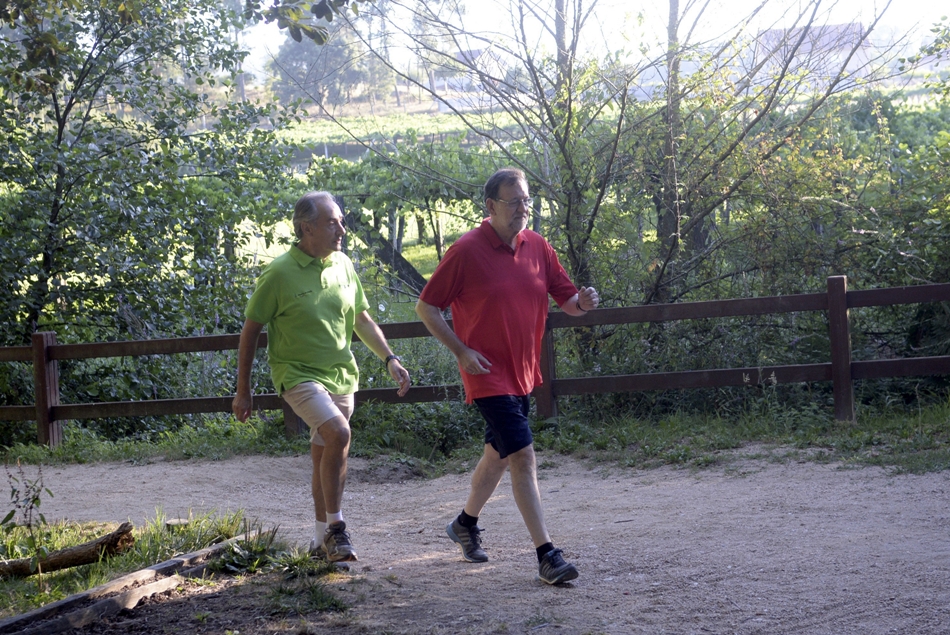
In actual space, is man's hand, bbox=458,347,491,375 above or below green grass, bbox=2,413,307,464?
above

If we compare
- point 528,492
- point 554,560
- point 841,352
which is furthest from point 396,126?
point 554,560

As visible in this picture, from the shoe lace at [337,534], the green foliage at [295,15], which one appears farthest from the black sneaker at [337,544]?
the green foliage at [295,15]

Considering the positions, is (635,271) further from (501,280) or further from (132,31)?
(132,31)

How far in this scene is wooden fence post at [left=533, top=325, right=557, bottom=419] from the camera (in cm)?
833

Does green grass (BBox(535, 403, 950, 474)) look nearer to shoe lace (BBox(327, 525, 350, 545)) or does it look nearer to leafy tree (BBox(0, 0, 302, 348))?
shoe lace (BBox(327, 525, 350, 545))

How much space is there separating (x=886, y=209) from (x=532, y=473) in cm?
636

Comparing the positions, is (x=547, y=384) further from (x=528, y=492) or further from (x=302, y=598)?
(x=302, y=598)

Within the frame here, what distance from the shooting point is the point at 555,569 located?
170 inches

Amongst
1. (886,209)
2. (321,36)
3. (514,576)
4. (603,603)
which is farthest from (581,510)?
(886,209)

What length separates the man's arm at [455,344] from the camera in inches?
170

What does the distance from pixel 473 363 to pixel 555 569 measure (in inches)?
41.6

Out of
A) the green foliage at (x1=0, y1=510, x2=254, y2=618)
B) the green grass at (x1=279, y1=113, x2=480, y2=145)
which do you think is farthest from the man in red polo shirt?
the green grass at (x1=279, y1=113, x2=480, y2=145)

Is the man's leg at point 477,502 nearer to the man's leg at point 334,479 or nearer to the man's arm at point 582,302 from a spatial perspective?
the man's leg at point 334,479

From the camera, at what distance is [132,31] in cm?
1128
